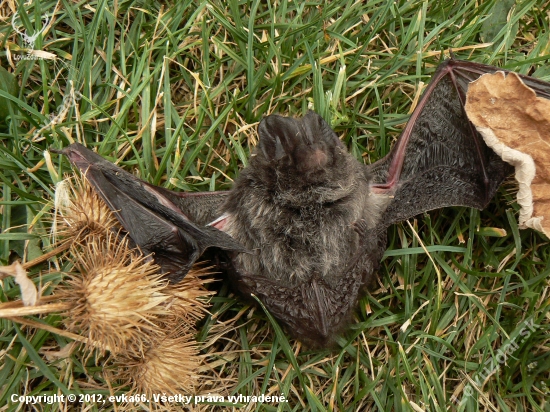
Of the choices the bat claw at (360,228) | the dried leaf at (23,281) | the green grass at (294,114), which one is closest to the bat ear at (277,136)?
the green grass at (294,114)

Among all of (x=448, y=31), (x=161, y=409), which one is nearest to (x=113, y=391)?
(x=161, y=409)

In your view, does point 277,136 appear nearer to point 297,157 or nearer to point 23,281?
point 297,157

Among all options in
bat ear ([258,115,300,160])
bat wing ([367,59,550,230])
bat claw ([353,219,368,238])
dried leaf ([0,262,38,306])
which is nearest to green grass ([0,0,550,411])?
bat wing ([367,59,550,230])

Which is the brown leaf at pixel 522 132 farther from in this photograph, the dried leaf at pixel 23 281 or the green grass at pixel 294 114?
the dried leaf at pixel 23 281

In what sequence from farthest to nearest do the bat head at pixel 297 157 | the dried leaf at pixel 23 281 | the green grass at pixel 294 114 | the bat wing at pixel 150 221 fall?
the green grass at pixel 294 114 → the bat head at pixel 297 157 → the bat wing at pixel 150 221 → the dried leaf at pixel 23 281

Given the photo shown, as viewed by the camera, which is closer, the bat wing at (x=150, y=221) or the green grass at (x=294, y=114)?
the bat wing at (x=150, y=221)

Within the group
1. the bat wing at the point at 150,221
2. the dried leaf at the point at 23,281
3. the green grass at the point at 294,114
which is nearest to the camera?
the dried leaf at the point at 23,281

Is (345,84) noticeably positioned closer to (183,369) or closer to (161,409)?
(183,369)
